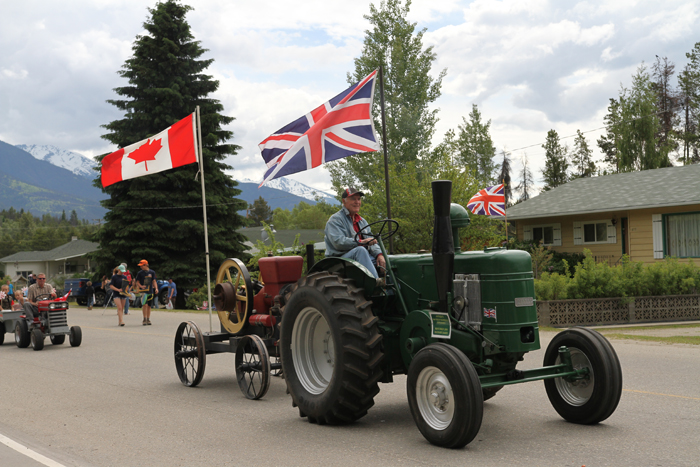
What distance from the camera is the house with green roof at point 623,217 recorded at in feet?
80.4

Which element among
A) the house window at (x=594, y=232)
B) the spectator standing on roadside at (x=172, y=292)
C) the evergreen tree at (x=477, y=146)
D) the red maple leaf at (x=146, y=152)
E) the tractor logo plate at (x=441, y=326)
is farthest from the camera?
the evergreen tree at (x=477, y=146)

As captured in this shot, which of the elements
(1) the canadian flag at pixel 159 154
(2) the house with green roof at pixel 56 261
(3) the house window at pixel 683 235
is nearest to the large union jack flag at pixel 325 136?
(1) the canadian flag at pixel 159 154

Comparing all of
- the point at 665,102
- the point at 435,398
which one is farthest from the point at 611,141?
the point at 435,398

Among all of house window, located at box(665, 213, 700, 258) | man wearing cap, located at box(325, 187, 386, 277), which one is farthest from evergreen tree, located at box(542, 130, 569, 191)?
man wearing cap, located at box(325, 187, 386, 277)

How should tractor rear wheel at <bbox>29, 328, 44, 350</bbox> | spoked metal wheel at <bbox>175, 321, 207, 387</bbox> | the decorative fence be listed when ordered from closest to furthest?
spoked metal wheel at <bbox>175, 321, 207, 387</bbox>, tractor rear wheel at <bbox>29, 328, 44, 350</bbox>, the decorative fence

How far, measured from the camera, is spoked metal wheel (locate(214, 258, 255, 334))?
9234 mm

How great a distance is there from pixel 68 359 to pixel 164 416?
685cm

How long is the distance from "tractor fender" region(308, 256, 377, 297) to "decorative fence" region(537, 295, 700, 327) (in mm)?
10264

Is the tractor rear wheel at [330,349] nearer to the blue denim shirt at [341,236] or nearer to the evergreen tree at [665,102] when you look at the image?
the blue denim shirt at [341,236]

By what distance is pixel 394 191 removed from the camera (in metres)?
27.8

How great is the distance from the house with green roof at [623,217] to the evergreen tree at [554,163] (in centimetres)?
2777

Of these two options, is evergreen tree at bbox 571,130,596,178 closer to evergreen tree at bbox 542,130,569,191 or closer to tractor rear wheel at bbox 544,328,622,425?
evergreen tree at bbox 542,130,569,191

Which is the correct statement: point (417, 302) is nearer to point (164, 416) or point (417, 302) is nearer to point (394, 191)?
point (164, 416)

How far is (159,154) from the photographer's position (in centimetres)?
1270
